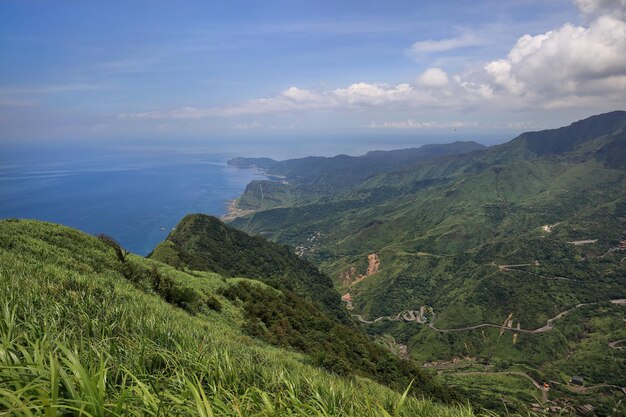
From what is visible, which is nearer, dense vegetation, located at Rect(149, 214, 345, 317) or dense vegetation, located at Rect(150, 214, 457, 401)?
dense vegetation, located at Rect(150, 214, 457, 401)

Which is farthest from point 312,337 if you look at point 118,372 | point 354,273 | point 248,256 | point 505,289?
point 354,273

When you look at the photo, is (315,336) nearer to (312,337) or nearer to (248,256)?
(312,337)

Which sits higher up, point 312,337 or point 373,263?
point 312,337

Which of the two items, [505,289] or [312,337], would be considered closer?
[312,337]

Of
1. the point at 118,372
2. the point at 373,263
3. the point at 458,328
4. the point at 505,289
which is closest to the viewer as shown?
the point at 118,372

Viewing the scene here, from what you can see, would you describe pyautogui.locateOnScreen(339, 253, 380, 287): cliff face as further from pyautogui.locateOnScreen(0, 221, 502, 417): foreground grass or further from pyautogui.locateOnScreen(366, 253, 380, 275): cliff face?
pyautogui.locateOnScreen(0, 221, 502, 417): foreground grass

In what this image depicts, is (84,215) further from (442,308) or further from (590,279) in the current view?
(590,279)

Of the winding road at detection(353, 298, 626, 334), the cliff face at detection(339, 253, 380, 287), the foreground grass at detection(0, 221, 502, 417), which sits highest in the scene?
the foreground grass at detection(0, 221, 502, 417)

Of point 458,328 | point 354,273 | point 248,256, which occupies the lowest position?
Result: point 458,328

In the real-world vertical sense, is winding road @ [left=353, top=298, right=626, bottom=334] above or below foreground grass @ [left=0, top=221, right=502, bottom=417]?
below

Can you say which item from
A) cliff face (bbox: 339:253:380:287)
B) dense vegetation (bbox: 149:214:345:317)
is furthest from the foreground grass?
cliff face (bbox: 339:253:380:287)

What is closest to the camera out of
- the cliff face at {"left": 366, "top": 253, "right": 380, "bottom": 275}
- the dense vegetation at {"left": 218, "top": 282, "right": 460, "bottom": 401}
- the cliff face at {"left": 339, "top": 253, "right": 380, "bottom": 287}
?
the dense vegetation at {"left": 218, "top": 282, "right": 460, "bottom": 401}

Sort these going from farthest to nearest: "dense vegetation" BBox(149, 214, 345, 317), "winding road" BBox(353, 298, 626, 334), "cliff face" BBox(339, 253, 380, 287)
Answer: "cliff face" BBox(339, 253, 380, 287)
"winding road" BBox(353, 298, 626, 334)
"dense vegetation" BBox(149, 214, 345, 317)
